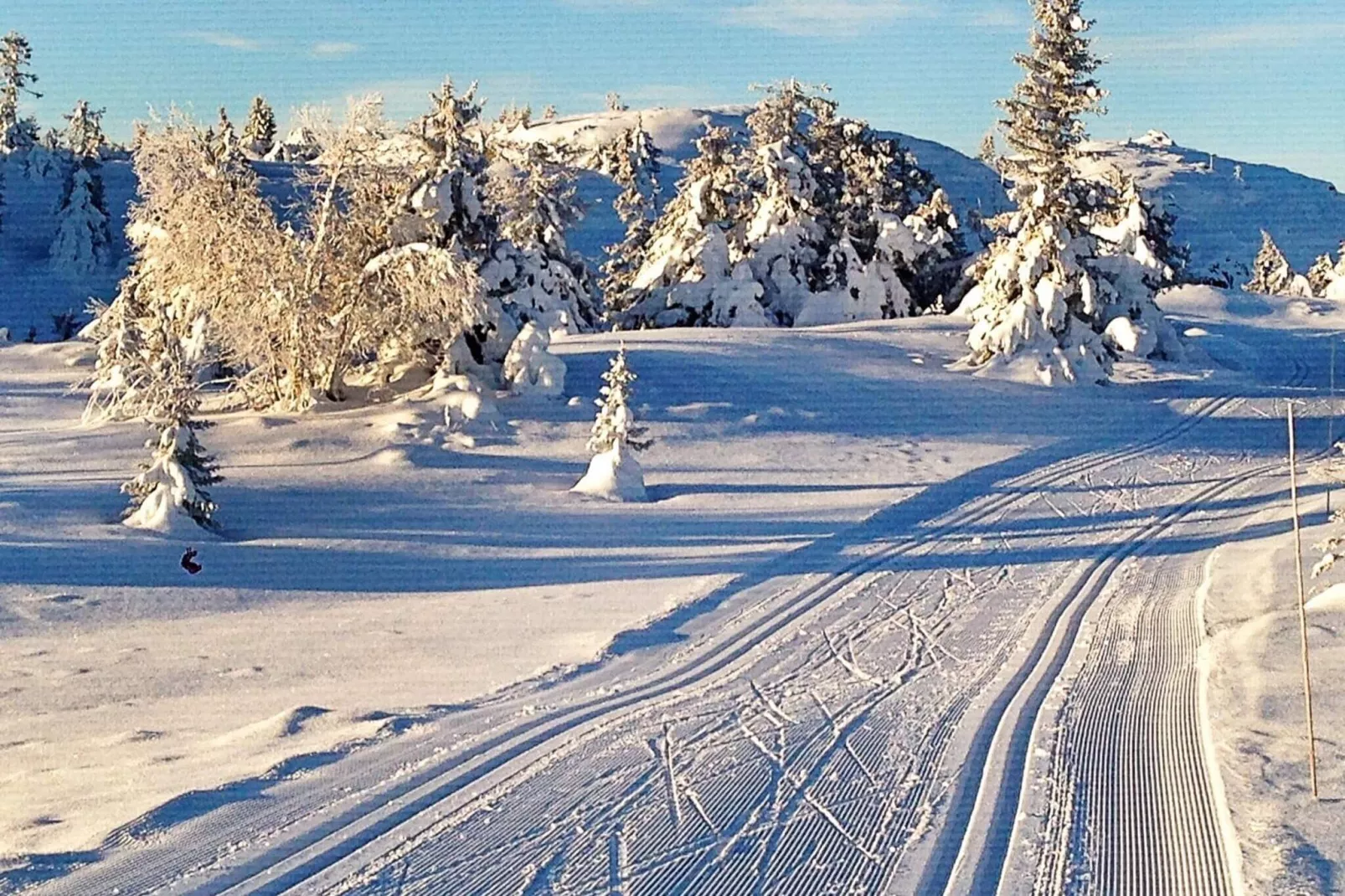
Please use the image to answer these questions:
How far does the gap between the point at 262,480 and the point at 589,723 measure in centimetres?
1214

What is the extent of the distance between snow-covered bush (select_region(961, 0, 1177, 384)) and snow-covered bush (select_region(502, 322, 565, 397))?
12012 millimetres

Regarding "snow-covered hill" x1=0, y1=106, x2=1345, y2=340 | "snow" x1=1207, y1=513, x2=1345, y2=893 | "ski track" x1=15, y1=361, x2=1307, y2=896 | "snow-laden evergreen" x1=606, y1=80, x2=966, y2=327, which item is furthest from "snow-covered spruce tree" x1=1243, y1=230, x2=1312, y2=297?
"ski track" x1=15, y1=361, x2=1307, y2=896

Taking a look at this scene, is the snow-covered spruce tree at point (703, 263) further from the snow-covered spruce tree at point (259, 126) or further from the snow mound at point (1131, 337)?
the snow-covered spruce tree at point (259, 126)

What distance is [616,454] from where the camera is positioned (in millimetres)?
20719

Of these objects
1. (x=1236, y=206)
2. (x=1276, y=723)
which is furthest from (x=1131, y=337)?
(x=1236, y=206)

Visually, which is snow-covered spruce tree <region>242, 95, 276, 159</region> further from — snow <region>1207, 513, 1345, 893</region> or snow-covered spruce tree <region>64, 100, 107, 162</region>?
snow <region>1207, 513, 1345, 893</region>

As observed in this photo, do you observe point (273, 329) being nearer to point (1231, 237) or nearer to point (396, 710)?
point (396, 710)

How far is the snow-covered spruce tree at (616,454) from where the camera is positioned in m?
20.5

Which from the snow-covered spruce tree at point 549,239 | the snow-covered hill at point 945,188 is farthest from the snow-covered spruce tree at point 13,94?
the snow-covered spruce tree at point 549,239

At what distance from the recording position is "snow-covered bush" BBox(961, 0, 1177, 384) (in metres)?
32.2

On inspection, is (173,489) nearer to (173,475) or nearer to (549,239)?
(173,475)

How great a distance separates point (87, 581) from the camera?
15.6 metres

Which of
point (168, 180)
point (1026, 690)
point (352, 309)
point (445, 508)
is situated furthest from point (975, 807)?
point (168, 180)

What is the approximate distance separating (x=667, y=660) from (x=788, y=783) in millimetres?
3519
